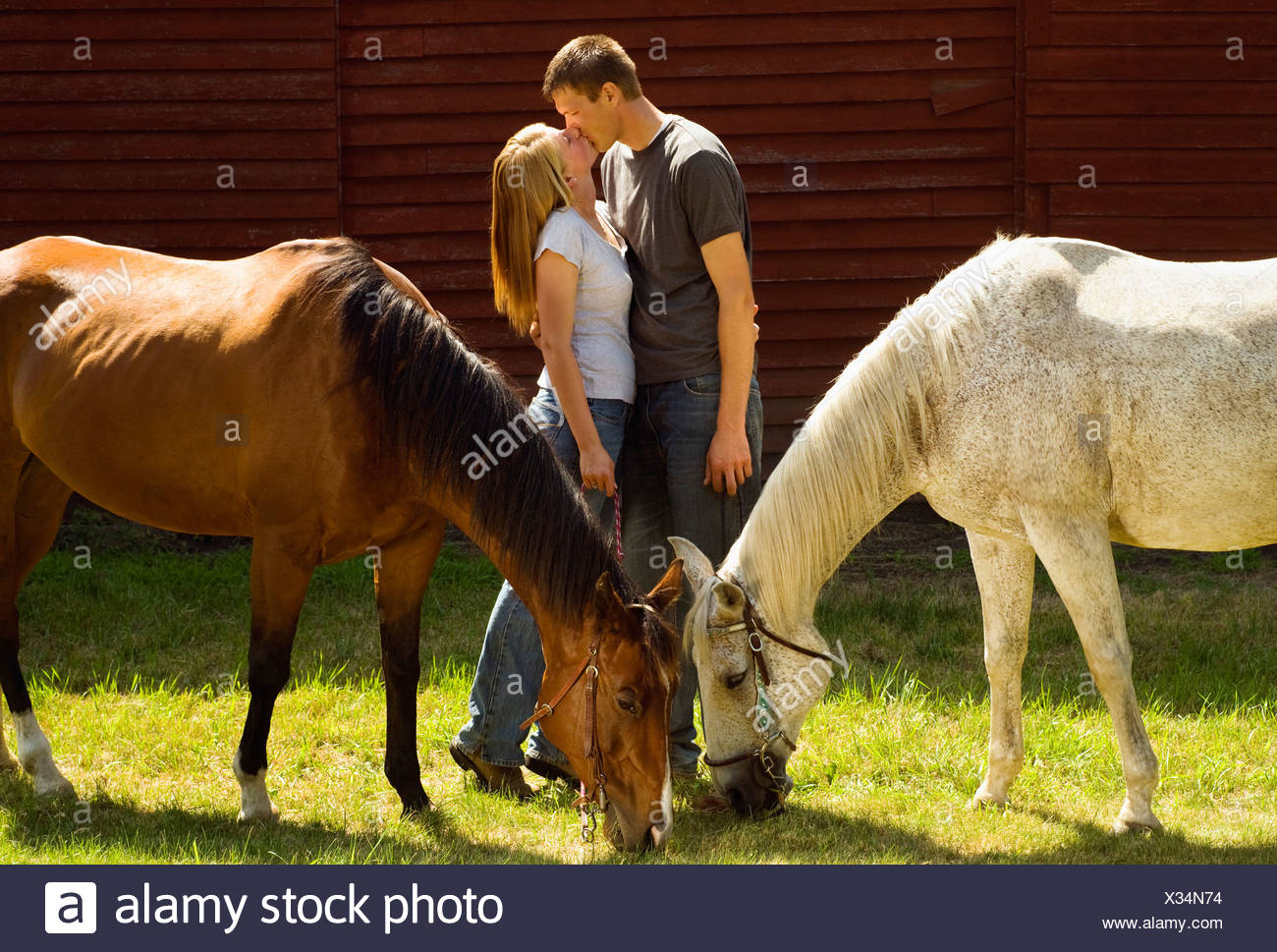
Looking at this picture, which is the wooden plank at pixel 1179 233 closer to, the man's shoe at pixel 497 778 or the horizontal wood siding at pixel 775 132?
the horizontal wood siding at pixel 775 132

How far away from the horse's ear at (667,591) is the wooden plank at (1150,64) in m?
5.41

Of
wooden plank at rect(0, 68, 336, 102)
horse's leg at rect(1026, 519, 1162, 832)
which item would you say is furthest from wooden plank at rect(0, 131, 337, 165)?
horse's leg at rect(1026, 519, 1162, 832)

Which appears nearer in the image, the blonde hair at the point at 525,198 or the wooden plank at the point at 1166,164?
the blonde hair at the point at 525,198

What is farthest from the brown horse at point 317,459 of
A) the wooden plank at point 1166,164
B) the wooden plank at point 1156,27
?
the wooden plank at point 1156,27

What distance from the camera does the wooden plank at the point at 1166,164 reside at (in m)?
7.64

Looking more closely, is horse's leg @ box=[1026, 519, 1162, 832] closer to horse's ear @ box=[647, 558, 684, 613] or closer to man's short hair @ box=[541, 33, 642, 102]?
horse's ear @ box=[647, 558, 684, 613]

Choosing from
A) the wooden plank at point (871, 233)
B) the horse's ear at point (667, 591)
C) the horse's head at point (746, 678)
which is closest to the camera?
the horse's ear at point (667, 591)

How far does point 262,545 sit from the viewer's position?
3.79 metres

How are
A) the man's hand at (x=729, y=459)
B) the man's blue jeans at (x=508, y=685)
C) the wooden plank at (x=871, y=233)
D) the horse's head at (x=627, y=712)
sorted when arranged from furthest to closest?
the wooden plank at (x=871, y=233), the man's blue jeans at (x=508, y=685), the man's hand at (x=729, y=459), the horse's head at (x=627, y=712)

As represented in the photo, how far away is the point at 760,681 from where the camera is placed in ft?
12.3

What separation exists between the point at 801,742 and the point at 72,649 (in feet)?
11.2

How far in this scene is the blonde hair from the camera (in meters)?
3.88

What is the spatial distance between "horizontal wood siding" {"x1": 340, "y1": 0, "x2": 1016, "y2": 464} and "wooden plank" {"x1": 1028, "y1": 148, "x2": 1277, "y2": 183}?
304 millimetres
